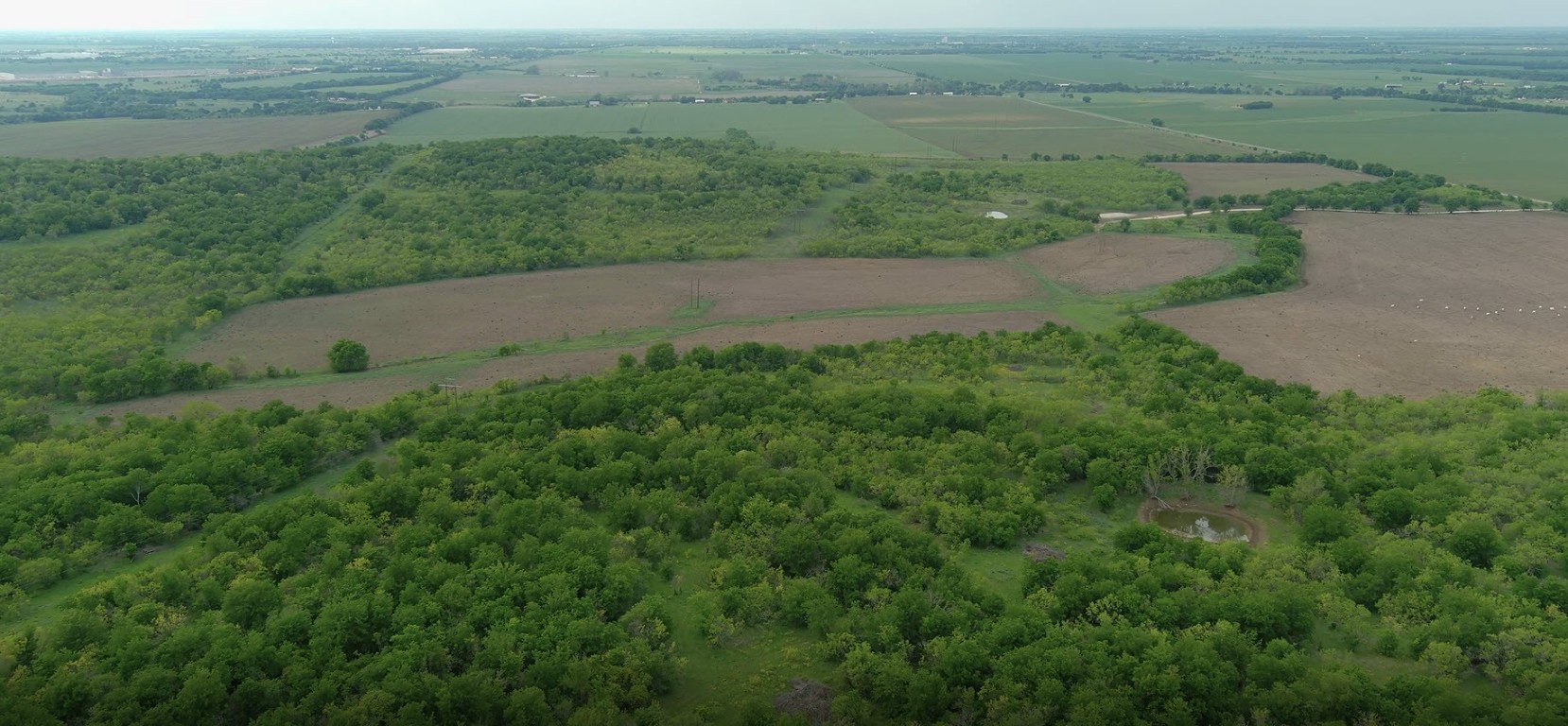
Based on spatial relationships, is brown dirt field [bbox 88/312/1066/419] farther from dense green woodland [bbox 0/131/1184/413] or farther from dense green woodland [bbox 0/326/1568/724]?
dense green woodland [bbox 0/326/1568/724]

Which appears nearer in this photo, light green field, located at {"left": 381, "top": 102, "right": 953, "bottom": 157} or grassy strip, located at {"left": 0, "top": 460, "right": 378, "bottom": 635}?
grassy strip, located at {"left": 0, "top": 460, "right": 378, "bottom": 635}

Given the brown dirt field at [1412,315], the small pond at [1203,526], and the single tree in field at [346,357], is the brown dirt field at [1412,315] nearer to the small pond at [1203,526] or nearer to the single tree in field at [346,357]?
the small pond at [1203,526]

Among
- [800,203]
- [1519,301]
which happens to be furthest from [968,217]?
[1519,301]

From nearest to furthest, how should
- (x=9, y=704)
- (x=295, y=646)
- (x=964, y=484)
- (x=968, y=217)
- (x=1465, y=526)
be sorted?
(x=9, y=704)
(x=295, y=646)
(x=1465, y=526)
(x=964, y=484)
(x=968, y=217)

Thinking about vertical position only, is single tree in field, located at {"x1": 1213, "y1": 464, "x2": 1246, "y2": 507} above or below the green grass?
below

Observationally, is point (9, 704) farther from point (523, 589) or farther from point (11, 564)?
point (523, 589)

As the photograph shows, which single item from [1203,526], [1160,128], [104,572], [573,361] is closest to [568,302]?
[573,361]

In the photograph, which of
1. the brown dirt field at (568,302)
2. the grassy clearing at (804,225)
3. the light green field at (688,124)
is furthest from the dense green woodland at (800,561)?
the light green field at (688,124)

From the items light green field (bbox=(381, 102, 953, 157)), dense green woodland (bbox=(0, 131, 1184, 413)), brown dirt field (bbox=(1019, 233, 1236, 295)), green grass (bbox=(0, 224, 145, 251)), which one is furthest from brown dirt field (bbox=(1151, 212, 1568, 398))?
green grass (bbox=(0, 224, 145, 251))
